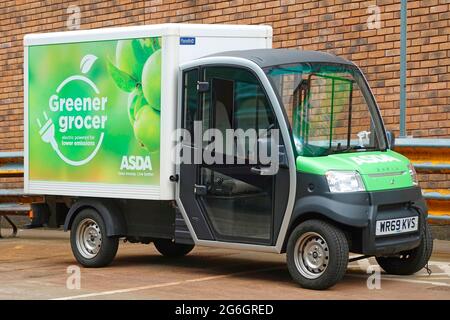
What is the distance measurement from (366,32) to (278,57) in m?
3.89

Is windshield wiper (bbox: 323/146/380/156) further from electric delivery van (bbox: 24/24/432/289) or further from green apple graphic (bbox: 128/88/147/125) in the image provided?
green apple graphic (bbox: 128/88/147/125)

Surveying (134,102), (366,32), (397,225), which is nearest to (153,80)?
(134,102)

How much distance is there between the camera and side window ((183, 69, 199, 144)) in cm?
894

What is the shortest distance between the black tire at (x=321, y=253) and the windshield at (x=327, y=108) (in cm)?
72

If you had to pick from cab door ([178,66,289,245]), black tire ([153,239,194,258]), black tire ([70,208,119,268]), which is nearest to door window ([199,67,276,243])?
cab door ([178,66,289,245])

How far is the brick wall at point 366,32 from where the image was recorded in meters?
11.4

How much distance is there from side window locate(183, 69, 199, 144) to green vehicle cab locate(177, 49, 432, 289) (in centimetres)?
1

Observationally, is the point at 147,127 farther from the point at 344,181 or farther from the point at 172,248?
the point at 344,181

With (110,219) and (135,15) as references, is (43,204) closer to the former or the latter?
(110,219)

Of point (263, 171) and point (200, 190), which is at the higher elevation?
point (263, 171)

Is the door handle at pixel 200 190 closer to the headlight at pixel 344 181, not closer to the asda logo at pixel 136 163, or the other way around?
the asda logo at pixel 136 163

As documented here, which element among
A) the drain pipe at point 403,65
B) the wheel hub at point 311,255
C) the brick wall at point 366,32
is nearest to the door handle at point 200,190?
the wheel hub at point 311,255

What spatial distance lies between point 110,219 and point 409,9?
502 centimetres

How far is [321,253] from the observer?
26.2 feet
